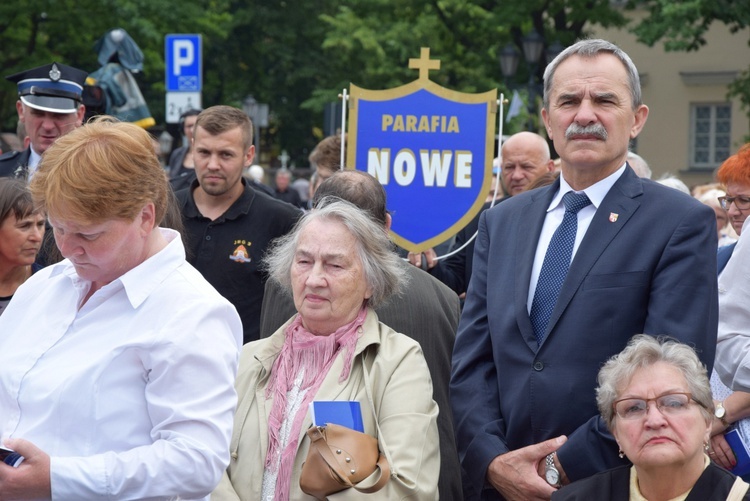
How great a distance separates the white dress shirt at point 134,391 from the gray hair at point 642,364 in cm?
131

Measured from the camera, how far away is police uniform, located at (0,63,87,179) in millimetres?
6633

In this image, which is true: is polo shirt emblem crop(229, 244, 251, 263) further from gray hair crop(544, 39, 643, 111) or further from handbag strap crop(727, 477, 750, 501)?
handbag strap crop(727, 477, 750, 501)

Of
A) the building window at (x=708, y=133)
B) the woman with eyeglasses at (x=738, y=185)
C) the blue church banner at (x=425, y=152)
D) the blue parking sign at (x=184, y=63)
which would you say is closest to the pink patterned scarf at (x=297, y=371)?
the woman with eyeglasses at (x=738, y=185)

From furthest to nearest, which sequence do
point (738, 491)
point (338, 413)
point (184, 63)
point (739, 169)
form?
1. point (184, 63)
2. point (739, 169)
3. point (338, 413)
4. point (738, 491)

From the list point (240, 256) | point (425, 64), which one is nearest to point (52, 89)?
point (240, 256)

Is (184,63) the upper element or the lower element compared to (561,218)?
upper

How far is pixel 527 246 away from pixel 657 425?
0.77m

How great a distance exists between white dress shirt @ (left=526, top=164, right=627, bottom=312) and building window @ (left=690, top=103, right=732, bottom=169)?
30.6 metres

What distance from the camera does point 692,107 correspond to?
33500 mm

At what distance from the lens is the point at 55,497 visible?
9.29 ft

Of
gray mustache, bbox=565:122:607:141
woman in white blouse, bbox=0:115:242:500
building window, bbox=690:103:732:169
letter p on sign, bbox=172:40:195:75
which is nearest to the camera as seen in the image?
woman in white blouse, bbox=0:115:242:500

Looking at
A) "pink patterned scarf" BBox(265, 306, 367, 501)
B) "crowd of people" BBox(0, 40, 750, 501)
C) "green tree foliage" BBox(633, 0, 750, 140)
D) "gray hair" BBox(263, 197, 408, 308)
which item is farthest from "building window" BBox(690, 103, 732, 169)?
"pink patterned scarf" BBox(265, 306, 367, 501)

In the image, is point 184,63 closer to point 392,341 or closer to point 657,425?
point 392,341

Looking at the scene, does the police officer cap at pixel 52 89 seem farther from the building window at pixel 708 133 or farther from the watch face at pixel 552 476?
the building window at pixel 708 133
